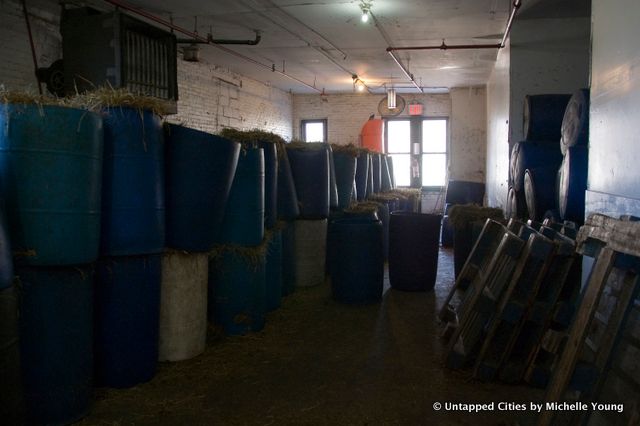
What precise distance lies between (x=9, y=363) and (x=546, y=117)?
478cm

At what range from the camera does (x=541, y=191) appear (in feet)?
14.3

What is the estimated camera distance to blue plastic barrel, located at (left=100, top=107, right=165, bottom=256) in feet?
8.11

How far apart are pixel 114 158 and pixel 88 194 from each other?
0.30 meters

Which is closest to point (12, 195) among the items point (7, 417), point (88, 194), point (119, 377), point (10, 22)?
point (88, 194)

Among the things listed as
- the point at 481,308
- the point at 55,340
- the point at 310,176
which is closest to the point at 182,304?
the point at 55,340

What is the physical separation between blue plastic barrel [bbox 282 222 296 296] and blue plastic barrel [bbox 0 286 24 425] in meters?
2.81

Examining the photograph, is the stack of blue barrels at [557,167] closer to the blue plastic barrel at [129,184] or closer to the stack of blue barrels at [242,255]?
the stack of blue barrels at [242,255]

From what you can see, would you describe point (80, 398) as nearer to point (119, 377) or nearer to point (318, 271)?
point (119, 377)

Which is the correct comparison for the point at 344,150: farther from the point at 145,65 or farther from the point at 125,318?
the point at 125,318

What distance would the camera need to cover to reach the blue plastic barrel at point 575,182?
3357 millimetres

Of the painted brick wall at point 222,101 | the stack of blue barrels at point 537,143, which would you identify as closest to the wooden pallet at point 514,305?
the stack of blue barrels at point 537,143

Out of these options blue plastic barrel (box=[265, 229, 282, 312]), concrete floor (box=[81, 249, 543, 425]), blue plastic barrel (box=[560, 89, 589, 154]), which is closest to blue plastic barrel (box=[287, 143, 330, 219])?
blue plastic barrel (box=[265, 229, 282, 312])

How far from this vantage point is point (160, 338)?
292cm

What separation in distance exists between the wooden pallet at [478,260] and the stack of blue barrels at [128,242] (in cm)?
205
